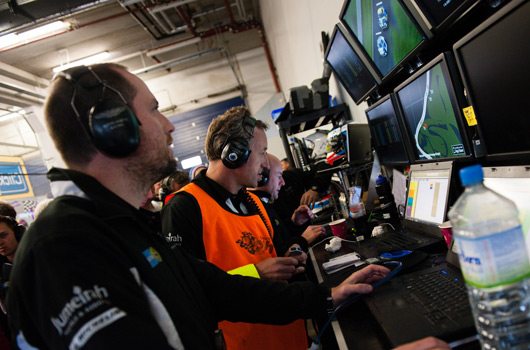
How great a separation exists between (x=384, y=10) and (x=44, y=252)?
142cm

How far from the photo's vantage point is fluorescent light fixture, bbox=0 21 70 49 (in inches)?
196

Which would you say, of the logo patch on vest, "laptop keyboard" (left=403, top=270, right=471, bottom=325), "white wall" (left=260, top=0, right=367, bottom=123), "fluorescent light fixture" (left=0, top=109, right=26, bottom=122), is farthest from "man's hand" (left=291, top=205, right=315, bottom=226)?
"fluorescent light fixture" (left=0, top=109, right=26, bottom=122)

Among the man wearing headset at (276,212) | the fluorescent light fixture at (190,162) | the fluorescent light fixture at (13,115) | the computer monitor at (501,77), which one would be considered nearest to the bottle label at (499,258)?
the computer monitor at (501,77)

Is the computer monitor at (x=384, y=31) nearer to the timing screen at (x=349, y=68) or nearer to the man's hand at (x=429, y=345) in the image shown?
the timing screen at (x=349, y=68)

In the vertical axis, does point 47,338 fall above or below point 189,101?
below

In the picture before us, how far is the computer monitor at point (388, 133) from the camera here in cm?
152

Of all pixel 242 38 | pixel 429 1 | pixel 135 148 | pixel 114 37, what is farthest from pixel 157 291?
pixel 242 38

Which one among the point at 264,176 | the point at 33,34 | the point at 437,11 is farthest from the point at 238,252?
the point at 33,34

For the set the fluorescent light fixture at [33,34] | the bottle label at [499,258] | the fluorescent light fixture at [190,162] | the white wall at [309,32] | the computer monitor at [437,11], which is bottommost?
the bottle label at [499,258]

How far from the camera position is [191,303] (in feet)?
2.50

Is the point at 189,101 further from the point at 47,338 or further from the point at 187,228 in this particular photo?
the point at 47,338

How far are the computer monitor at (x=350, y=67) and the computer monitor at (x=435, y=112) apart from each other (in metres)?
0.44

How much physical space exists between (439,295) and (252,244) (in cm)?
86

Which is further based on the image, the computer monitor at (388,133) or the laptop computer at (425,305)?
the computer monitor at (388,133)
